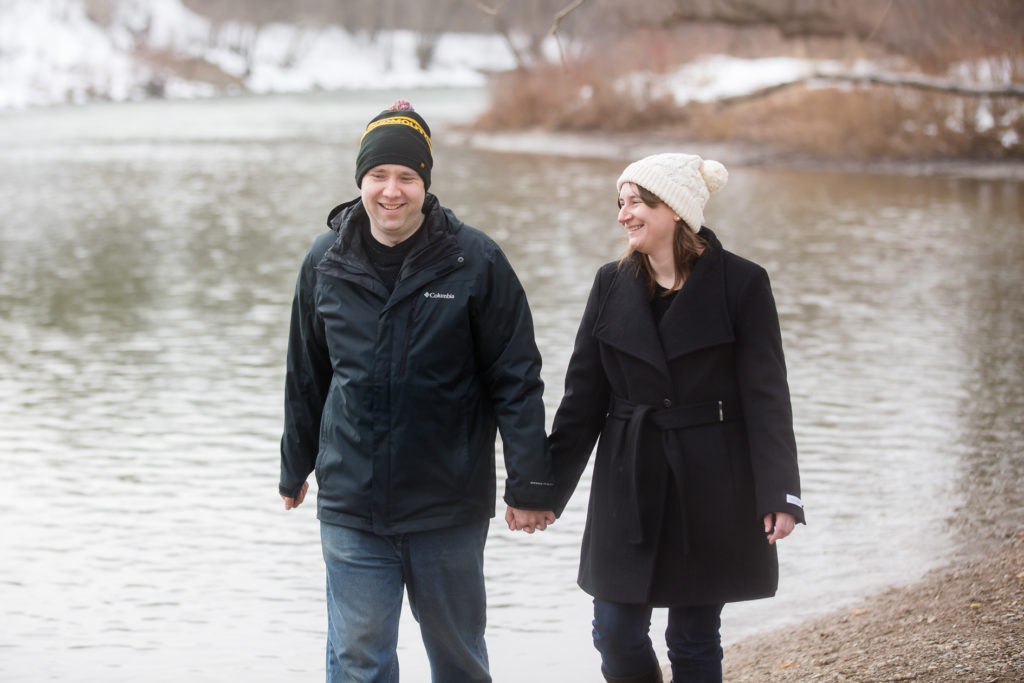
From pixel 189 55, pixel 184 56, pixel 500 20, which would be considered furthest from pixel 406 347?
pixel 189 55

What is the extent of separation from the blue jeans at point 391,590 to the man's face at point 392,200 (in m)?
0.74

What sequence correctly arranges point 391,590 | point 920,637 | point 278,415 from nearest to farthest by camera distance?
point 391,590
point 920,637
point 278,415

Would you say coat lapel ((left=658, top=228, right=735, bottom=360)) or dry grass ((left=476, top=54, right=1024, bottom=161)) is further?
dry grass ((left=476, top=54, right=1024, bottom=161))

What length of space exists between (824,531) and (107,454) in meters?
3.91

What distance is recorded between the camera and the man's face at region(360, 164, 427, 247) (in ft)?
10.7

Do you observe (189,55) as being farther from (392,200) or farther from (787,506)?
(787,506)

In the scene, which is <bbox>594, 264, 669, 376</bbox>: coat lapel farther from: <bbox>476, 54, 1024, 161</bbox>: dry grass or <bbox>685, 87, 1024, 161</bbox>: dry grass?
<bbox>685, 87, 1024, 161</bbox>: dry grass

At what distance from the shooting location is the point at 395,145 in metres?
3.31

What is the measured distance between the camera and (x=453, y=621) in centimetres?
331

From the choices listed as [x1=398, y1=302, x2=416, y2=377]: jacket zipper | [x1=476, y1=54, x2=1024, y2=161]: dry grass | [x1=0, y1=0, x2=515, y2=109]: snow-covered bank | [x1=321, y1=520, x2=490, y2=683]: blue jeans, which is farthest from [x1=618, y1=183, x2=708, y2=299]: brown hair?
[x1=0, y1=0, x2=515, y2=109]: snow-covered bank

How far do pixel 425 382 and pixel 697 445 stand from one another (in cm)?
68

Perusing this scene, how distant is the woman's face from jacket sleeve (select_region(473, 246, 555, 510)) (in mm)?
329

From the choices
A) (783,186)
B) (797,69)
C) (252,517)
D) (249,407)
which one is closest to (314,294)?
(252,517)

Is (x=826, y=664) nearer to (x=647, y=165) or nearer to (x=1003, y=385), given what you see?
(x=647, y=165)
